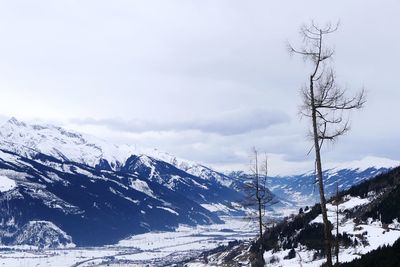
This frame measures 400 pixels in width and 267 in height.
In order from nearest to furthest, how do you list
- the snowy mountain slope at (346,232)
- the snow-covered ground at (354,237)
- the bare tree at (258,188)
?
the bare tree at (258,188), the snow-covered ground at (354,237), the snowy mountain slope at (346,232)

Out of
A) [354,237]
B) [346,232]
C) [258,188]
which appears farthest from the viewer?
[346,232]

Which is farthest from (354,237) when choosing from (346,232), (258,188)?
(258,188)

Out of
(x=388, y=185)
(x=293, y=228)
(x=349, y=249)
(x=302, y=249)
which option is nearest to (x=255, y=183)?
(x=349, y=249)

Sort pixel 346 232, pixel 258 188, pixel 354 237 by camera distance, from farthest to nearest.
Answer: pixel 346 232 < pixel 354 237 < pixel 258 188

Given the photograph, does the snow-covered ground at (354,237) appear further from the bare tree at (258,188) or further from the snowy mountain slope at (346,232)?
the bare tree at (258,188)

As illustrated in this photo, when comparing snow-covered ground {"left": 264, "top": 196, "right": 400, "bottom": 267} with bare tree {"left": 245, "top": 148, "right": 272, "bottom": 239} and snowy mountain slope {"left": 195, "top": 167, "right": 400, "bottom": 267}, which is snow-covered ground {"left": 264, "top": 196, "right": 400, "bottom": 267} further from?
bare tree {"left": 245, "top": 148, "right": 272, "bottom": 239}

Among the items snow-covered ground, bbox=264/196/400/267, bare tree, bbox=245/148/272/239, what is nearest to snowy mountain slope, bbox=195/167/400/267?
snow-covered ground, bbox=264/196/400/267

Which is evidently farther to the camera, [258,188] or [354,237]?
[354,237]

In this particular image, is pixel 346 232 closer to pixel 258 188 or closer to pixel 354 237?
pixel 354 237

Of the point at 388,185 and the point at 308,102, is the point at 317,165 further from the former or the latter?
the point at 388,185

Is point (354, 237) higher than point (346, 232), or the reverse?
point (346, 232)

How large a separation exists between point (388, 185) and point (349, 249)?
229 ft

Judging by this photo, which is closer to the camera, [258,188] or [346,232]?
[258,188]

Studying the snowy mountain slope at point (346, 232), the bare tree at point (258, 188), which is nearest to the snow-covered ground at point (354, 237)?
the snowy mountain slope at point (346, 232)
